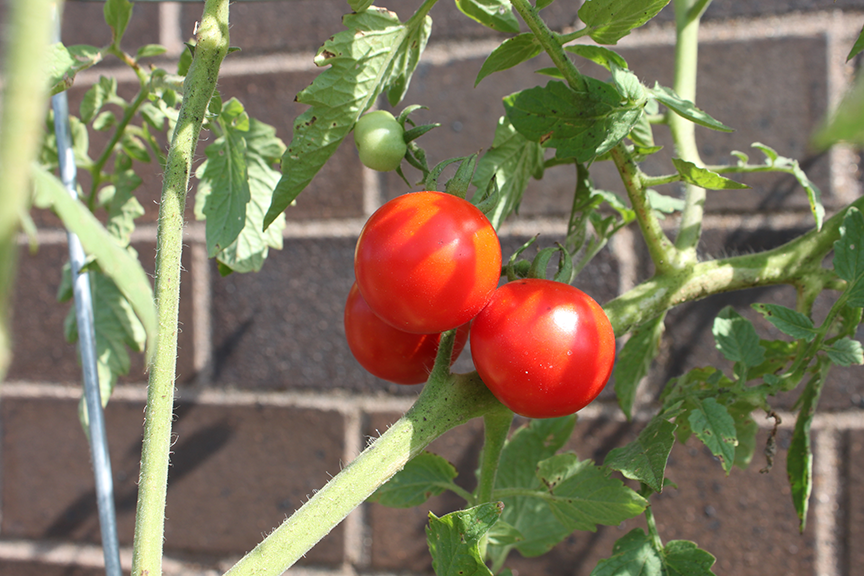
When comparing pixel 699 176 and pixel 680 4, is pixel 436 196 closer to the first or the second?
pixel 699 176

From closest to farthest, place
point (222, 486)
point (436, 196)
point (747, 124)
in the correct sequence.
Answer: point (436, 196)
point (747, 124)
point (222, 486)

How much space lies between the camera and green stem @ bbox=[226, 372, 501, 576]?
227 millimetres

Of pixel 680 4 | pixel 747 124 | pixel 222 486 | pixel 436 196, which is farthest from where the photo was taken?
pixel 222 486

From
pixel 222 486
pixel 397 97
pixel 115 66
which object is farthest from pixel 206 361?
pixel 397 97

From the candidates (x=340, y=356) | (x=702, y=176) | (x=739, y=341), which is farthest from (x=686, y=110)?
(x=340, y=356)

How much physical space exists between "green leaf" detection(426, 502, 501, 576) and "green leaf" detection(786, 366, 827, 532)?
180mm

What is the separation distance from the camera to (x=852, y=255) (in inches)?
11.0

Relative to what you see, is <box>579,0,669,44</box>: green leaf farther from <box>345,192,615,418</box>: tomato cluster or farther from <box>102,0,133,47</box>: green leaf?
<box>102,0,133,47</box>: green leaf

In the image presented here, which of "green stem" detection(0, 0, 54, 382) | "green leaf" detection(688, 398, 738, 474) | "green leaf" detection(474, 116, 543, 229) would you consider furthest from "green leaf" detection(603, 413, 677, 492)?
"green stem" detection(0, 0, 54, 382)

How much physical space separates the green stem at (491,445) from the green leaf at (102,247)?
0.21 meters

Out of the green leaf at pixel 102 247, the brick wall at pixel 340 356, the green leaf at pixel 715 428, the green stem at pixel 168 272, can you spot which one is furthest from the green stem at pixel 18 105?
the brick wall at pixel 340 356

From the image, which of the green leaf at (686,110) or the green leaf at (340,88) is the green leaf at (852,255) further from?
the green leaf at (340,88)

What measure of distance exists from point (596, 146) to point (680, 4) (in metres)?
0.18

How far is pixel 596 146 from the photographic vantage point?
0.82 feet
